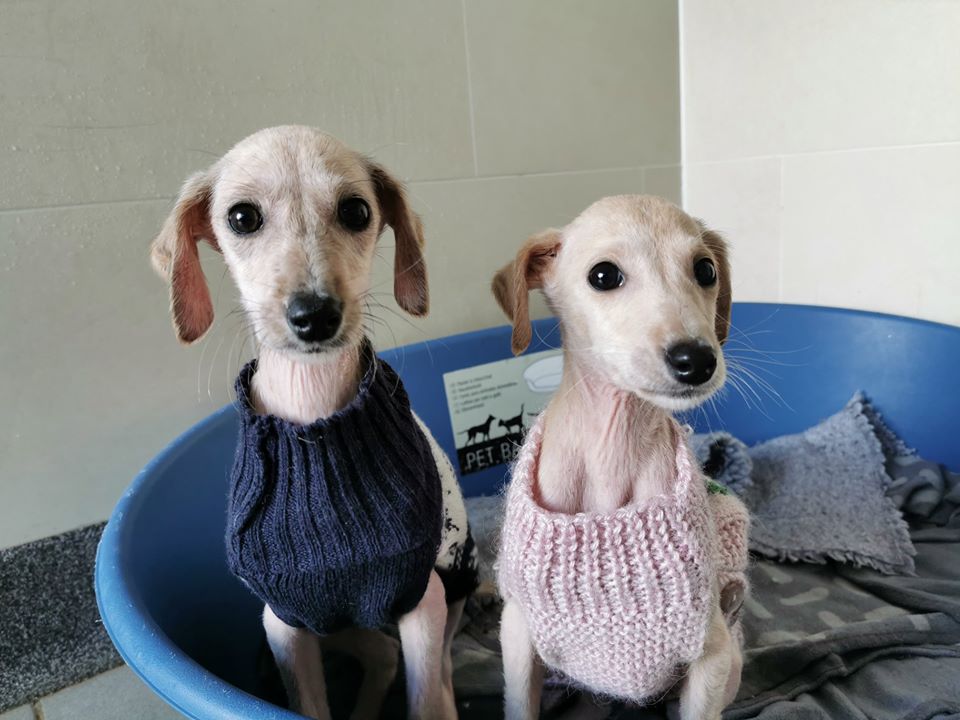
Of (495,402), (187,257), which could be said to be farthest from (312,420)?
(495,402)

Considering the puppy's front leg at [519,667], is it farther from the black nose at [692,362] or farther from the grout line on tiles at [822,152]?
the grout line on tiles at [822,152]

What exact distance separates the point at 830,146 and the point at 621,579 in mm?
1542

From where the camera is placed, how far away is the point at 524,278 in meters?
1.10

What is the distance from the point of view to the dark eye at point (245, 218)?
97 centimetres

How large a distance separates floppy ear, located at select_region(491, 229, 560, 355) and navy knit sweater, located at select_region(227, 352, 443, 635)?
0.25 metres

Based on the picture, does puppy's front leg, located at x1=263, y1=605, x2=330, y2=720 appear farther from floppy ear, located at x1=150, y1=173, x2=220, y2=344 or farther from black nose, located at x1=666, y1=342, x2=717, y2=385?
black nose, located at x1=666, y1=342, x2=717, y2=385

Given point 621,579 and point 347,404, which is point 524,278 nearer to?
point 347,404

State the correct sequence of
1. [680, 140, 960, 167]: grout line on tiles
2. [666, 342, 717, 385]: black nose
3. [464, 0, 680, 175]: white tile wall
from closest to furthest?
[666, 342, 717, 385]: black nose
[680, 140, 960, 167]: grout line on tiles
[464, 0, 680, 175]: white tile wall

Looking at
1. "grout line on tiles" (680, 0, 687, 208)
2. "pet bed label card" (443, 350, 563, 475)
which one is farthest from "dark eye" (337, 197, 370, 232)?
"grout line on tiles" (680, 0, 687, 208)

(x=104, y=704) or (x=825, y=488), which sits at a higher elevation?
(x=825, y=488)

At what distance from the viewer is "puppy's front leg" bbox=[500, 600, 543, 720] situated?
3.40 feet

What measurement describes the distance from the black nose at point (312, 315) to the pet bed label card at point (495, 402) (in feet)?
3.34

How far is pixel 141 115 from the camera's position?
142 centimetres

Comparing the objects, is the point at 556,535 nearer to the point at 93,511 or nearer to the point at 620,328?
the point at 620,328
